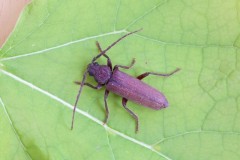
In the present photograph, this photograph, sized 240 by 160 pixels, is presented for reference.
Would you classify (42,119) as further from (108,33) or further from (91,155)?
(108,33)

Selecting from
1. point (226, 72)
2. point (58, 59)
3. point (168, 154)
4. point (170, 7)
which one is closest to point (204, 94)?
point (226, 72)

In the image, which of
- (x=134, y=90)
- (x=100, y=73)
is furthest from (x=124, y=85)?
(x=100, y=73)

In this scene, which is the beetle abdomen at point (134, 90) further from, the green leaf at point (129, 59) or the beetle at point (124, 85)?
the green leaf at point (129, 59)

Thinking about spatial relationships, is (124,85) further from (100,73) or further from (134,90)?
(100,73)

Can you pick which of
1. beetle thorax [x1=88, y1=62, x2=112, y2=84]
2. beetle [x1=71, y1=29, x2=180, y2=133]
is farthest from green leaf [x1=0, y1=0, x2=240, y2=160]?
beetle thorax [x1=88, y1=62, x2=112, y2=84]

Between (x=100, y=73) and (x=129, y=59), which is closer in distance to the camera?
(x=129, y=59)

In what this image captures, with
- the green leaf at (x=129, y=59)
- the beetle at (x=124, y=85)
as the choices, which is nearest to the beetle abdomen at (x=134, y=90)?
the beetle at (x=124, y=85)

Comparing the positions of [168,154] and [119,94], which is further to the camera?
[119,94]
